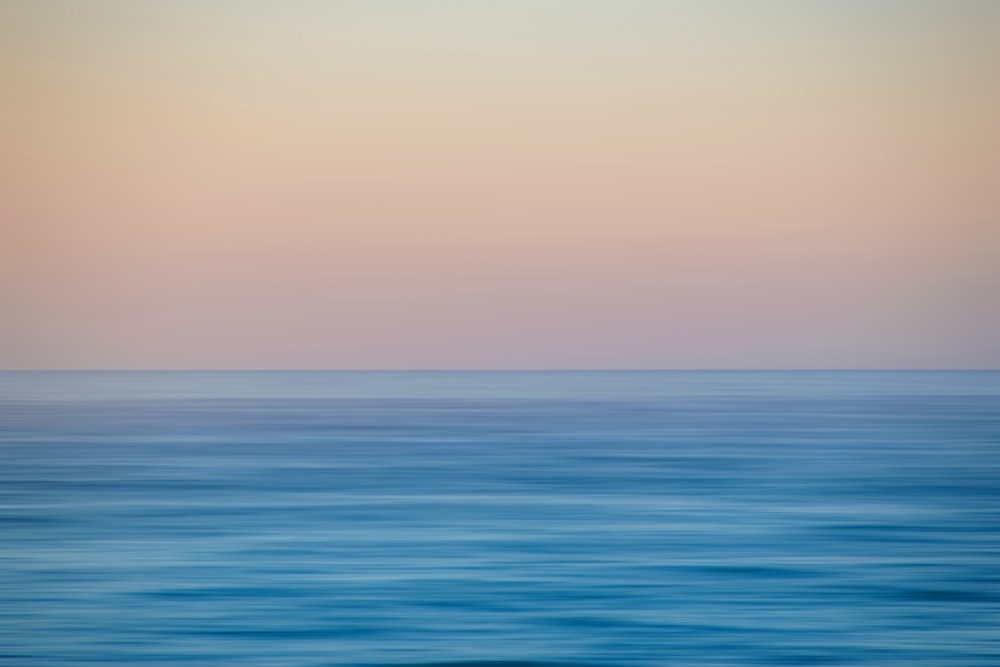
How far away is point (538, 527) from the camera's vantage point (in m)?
9.94

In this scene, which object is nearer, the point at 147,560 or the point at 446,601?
the point at 446,601

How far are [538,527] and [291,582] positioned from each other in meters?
2.68

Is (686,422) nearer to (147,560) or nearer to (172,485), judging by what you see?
(172,485)

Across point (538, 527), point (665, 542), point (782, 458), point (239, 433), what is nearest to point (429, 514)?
point (538, 527)

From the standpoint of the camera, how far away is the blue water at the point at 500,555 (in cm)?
633

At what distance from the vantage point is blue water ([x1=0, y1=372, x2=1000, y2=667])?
6.33 meters

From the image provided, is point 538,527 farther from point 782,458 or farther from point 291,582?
point 782,458

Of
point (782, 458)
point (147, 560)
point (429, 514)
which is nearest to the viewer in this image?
point (147, 560)

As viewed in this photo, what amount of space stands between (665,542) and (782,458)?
769 cm

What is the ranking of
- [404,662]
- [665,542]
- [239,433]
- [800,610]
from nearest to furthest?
[404,662]
[800,610]
[665,542]
[239,433]

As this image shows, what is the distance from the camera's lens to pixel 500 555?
866 centimetres

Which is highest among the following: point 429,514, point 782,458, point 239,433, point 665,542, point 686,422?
point 686,422

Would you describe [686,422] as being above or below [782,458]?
above

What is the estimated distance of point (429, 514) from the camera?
1068 centimetres
